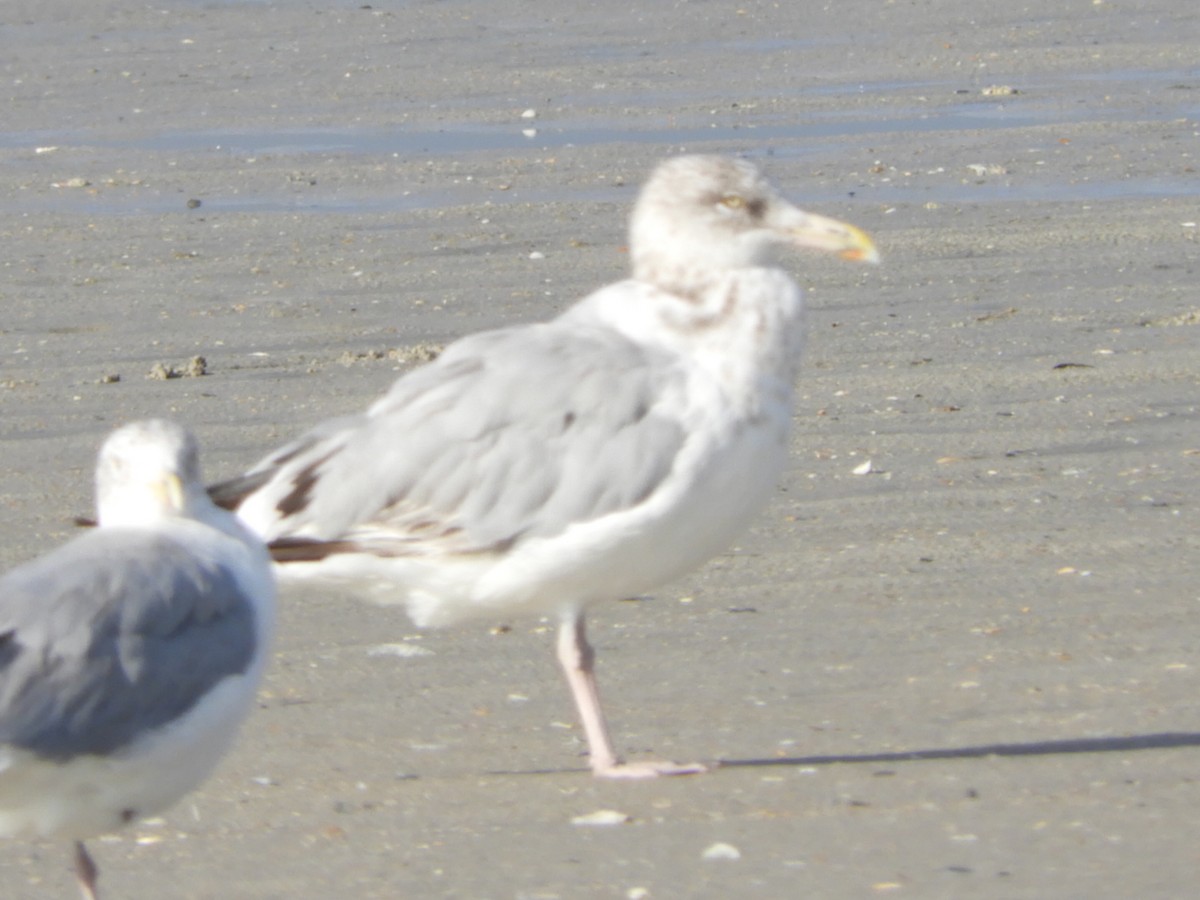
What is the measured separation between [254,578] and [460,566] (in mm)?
833

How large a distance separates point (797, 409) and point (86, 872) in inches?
181

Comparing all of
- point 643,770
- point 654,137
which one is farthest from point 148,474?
point 654,137

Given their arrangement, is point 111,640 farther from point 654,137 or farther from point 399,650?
point 654,137

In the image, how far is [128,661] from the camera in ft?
15.3

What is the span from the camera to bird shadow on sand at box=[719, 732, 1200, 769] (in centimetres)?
568

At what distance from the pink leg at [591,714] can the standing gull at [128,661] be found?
106cm

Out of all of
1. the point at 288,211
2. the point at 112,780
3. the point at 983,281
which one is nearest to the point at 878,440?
the point at 983,281

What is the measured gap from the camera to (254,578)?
198 inches

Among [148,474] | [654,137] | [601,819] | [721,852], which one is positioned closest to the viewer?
[148,474]

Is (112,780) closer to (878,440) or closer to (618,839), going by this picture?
(618,839)

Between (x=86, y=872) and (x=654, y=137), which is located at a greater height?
(x=654, y=137)

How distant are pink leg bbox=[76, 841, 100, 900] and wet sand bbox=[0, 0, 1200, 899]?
0.79 ft

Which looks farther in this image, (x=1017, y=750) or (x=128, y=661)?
(x=1017, y=750)

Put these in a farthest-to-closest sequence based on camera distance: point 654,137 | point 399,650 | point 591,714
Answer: point 654,137
point 399,650
point 591,714
